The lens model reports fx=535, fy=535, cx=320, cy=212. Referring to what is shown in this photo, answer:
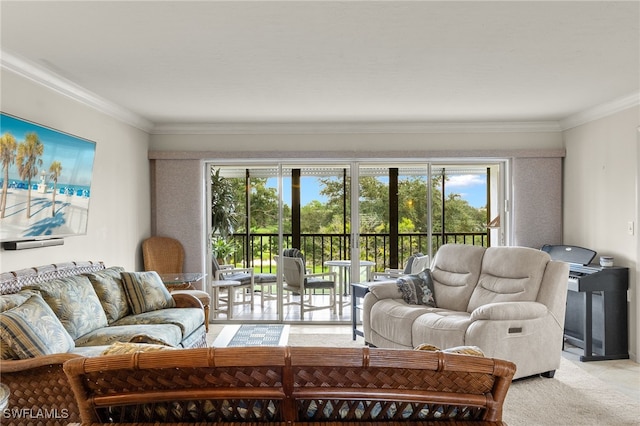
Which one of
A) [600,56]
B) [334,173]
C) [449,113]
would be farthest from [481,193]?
[600,56]

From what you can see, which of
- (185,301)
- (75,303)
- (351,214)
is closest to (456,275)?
(351,214)

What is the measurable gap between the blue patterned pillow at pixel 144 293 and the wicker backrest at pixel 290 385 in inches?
118

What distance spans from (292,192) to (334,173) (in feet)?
1.86

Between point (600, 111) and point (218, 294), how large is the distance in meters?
4.72

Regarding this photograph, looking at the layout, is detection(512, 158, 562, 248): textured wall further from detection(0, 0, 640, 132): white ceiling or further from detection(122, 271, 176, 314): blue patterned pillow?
detection(122, 271, 176, 314): blue patterned pillow

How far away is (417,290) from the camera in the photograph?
4980 mm

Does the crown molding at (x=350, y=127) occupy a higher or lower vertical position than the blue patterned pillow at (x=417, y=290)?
higher

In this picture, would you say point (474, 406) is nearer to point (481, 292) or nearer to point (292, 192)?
point (481, 292)

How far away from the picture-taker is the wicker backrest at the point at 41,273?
3406 millimetres

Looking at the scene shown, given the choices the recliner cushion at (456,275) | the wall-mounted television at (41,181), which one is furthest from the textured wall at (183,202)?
the recliner cushion at (456,275)

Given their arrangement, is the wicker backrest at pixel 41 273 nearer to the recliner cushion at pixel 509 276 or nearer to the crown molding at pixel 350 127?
the crown molding at pixel 350 127

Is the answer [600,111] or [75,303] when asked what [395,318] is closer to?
[75,303]

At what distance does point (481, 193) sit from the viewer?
6598mm

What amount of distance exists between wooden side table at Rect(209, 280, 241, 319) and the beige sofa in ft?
6.84
